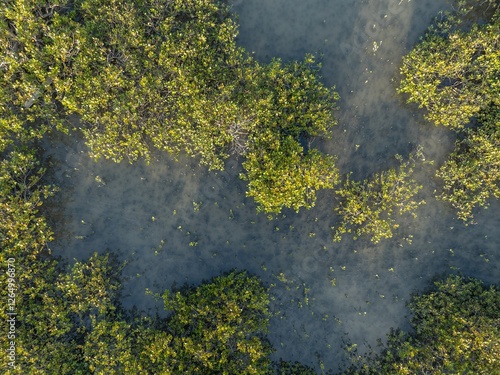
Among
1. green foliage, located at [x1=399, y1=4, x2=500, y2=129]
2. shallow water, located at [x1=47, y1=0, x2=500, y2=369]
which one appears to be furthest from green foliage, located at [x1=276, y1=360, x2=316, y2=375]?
green foliage, located at [x1=399, y1=4, x2=500, y2=129]

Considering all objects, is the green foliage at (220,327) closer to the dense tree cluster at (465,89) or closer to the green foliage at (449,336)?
the green foliage at (449,336)

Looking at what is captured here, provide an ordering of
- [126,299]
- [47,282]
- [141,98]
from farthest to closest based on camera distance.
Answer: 1. [126,299]
2. [47,282]
3. [141,98]

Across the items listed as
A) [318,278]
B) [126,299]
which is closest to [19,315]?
[126,299]

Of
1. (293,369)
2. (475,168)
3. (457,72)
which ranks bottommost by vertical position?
(293,369)

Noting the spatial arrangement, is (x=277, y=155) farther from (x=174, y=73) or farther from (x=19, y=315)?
(x=19, y=315)

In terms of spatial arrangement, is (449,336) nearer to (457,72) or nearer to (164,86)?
(457,72)

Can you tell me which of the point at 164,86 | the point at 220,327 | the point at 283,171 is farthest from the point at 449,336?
the point at 164,86
